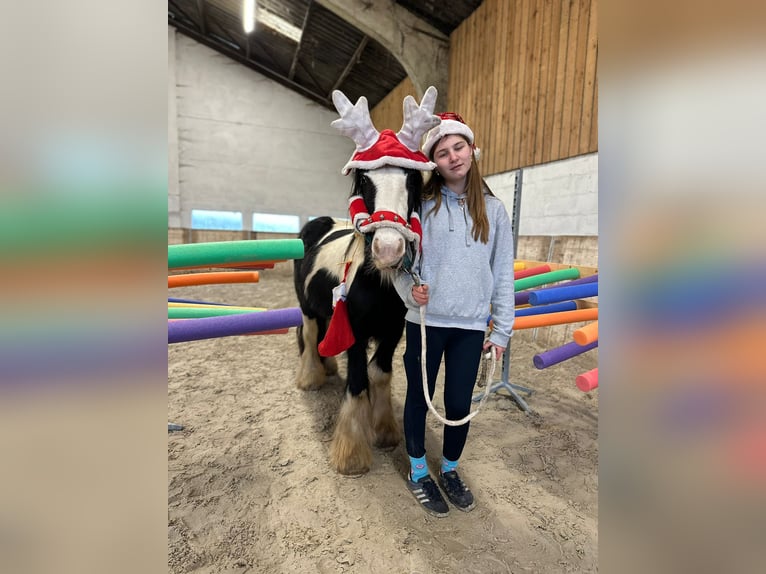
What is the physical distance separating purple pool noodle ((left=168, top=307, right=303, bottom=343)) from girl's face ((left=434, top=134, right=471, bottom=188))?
72cm

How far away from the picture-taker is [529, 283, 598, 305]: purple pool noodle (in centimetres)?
168

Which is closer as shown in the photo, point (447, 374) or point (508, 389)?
point (447, 374)

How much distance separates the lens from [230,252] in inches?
44.0

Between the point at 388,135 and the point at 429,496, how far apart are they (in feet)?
4.45

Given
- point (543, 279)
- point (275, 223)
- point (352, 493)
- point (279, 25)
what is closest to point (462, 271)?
point (352, 493)

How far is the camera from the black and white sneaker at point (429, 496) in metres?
1.37

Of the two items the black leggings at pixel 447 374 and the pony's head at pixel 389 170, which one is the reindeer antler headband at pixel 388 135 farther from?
the black leggings at pixel 447 374

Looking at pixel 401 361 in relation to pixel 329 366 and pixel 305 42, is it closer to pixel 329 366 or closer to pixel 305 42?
pixel 329 366

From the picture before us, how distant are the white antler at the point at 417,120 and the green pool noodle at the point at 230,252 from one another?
0.54 meters

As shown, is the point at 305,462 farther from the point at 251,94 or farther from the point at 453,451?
the point at 251,94

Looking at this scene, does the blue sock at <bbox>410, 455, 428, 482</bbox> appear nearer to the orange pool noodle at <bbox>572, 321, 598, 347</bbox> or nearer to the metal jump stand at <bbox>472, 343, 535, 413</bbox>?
the orange pool noodle at <bbox>572, 321, 598, 347</bbox>

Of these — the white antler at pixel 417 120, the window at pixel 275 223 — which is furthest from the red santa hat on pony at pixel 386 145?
the window at pixel 275 223

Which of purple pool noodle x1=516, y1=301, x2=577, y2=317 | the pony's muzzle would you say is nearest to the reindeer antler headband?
the pony's muzzle
